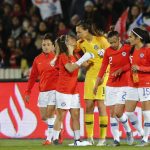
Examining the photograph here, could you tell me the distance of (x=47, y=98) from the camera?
1697cm

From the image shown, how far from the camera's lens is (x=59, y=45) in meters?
16.1

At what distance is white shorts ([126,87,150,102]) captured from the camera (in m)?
15.6

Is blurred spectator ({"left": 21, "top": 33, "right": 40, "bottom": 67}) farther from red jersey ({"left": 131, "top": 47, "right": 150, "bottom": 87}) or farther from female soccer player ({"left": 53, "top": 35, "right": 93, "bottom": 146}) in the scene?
red jersey ({"left": 131, "top": 47, "right": 150, "bottom": 87})

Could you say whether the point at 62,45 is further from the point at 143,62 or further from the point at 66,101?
the point at 143,62

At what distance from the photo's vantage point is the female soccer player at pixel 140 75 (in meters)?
15.6

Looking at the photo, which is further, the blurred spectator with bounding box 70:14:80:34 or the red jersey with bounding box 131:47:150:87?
the blurred spectator with bounding box 70:14:80:34

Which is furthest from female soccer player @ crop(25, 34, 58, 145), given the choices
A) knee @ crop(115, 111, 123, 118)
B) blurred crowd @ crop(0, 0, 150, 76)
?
blurred crowd @ crop(0, 0, 150, 76)

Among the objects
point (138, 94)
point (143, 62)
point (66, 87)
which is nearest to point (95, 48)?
point (66, 87)

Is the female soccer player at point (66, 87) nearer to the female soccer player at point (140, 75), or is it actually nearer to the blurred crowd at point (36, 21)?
the female soccer player at point (140, 75)

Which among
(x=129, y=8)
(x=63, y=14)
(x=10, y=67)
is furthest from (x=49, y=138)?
(x=63, y=14)

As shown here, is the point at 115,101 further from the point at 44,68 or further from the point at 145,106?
the point at 44,68

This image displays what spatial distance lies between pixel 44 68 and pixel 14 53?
254 inches

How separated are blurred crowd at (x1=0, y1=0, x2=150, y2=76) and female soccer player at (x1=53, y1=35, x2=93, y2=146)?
5.23m

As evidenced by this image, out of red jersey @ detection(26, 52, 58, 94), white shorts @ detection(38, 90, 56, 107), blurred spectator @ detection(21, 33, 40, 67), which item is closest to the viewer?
white shorts @ detection(38, 90, 56, 107)
